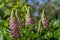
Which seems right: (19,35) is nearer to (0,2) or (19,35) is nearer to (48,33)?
(48,33)

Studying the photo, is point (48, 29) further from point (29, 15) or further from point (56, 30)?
point (29, 15)

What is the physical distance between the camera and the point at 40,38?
6.28ft

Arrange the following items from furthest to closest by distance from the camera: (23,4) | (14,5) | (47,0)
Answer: (47,0), (23,4), (14,5)

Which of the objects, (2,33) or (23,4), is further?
(23,4)

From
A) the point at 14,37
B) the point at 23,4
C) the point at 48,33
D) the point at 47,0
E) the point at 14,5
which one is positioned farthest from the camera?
the point at 47,0

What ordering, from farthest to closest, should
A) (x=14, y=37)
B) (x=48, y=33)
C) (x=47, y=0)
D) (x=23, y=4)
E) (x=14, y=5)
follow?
(x=47, y=0), (x=23, y=4), (x=14, y=5), (x=48, y=33), (x=14, y=37)

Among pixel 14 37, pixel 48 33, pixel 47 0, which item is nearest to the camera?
pixel 14 37

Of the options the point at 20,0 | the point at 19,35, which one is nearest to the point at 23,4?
the point at 20,0

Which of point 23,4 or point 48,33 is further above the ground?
point 23,4

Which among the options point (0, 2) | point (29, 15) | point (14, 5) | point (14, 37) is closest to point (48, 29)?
point (29, 15)

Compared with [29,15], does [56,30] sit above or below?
Result: below

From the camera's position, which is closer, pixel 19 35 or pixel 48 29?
pixel 19 35

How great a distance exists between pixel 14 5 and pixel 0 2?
24cm

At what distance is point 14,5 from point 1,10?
0.29 m
